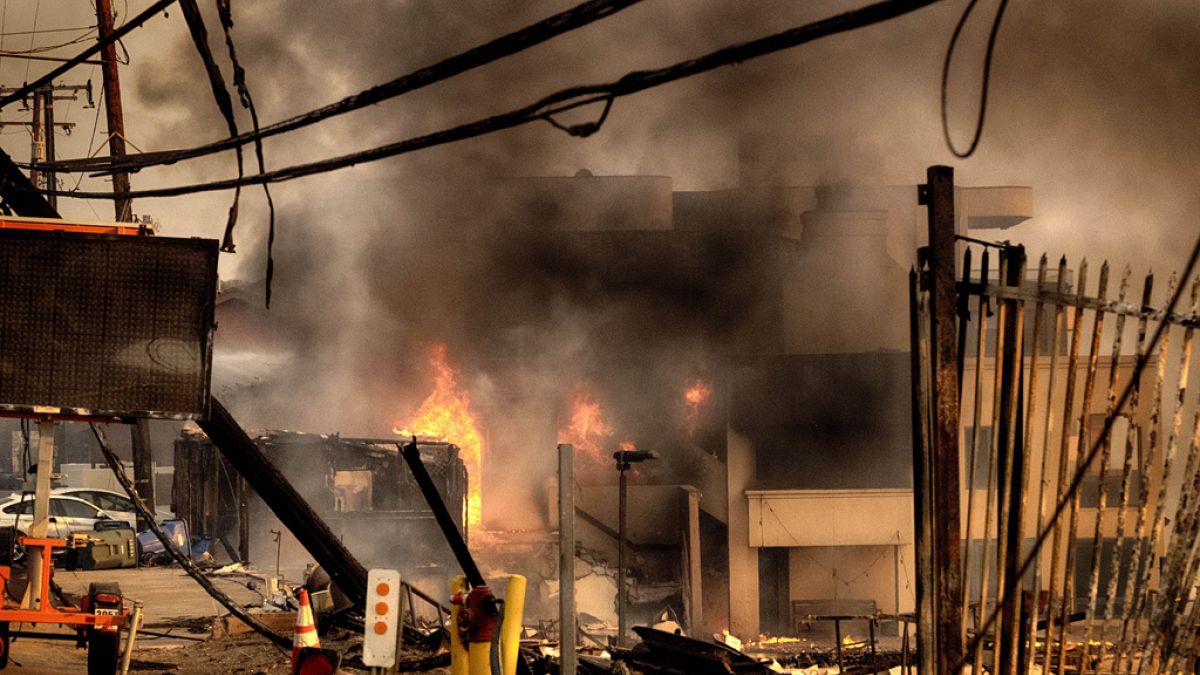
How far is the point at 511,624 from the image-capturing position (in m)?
6.27

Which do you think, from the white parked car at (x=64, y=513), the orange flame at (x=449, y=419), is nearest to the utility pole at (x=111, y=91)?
the white parked car at (x=64, y=513)

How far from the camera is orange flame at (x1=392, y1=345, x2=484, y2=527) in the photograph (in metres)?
50.4

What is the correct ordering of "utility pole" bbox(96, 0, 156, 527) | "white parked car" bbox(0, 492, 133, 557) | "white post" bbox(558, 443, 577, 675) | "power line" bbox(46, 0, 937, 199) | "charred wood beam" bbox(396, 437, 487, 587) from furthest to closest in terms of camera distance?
"white parked car" bbox(0, 492, 133, 557)
"utility pole" bbox(96, 0, 156, 527)
"charred wood beam" bbox(396, 437, 487, 587)
"white post" bbox(558, 443, 577, 675)
"power line" bbox(46, 0, 937, 199)

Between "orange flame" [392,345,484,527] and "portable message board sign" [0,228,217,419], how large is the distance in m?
40.9

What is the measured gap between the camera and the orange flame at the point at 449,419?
50438 millimetres

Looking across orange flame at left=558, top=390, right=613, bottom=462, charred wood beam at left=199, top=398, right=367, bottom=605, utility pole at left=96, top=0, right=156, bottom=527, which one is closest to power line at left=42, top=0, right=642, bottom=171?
charred wood beam at left=199, top=398, right=367, bottom=605

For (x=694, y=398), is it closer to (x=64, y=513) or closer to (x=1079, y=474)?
(x=64, y=513)

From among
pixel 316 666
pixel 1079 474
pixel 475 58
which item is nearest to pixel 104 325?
pixel 316 666

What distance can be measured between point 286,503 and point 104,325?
322 cm

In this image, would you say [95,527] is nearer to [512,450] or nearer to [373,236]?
[512,450]

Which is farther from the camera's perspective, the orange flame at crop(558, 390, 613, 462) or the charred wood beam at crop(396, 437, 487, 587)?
the orange flame at crop(558, 390, 613, 462)

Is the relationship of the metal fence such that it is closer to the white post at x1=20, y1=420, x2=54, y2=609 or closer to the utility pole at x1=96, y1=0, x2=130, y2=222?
the white post at x1=20, y1=420, x2=54, y2=609

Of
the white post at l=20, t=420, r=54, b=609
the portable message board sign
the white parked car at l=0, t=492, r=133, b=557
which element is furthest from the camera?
the white parked car at l=0, t=492, r=133, b=557

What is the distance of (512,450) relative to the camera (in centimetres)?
4994
